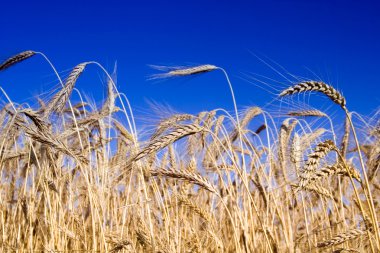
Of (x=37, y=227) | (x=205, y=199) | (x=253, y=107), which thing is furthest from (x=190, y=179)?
(x=205, y=199)

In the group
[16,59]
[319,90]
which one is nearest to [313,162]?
[319,90]

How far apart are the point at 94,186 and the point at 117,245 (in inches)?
34.9

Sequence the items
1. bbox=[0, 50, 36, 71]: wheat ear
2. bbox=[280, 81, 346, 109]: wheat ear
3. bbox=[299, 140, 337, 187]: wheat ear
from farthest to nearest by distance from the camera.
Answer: bbox=[0, 50, 36, 71]: wheat ear < bbox=[280, 81, 346, 109]: wheat ear < bbox=[299, 140, 337, 187]: wheat ear

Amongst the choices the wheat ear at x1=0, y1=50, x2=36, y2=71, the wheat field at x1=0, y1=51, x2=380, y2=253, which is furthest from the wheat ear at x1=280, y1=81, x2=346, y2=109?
the wheat ear at x1=0, y1=50, x2=36, y2=71

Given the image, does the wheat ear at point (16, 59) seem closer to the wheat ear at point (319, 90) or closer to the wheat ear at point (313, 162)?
the wheat ear at point (319, 90)

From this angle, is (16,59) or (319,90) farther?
(16,59)

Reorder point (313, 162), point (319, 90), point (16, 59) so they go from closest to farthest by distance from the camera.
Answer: point (313, 162) → point (319, 90) → point (16, 59)

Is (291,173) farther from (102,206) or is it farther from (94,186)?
(94,186)

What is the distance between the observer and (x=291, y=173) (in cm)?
268

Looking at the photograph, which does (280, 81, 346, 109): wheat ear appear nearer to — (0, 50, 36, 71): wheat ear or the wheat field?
the wheat field

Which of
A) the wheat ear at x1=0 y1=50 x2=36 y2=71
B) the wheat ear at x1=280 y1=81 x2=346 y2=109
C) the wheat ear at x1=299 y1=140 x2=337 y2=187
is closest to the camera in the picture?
the wheat ear at x1=299 y1=140 x2=337 y2=187

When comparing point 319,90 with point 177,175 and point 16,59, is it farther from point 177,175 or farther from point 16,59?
point 16,59

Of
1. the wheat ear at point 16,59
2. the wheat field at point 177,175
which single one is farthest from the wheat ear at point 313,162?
the wheat ear at point 16,59

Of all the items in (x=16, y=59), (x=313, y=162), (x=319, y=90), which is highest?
(x=16, y=59)
